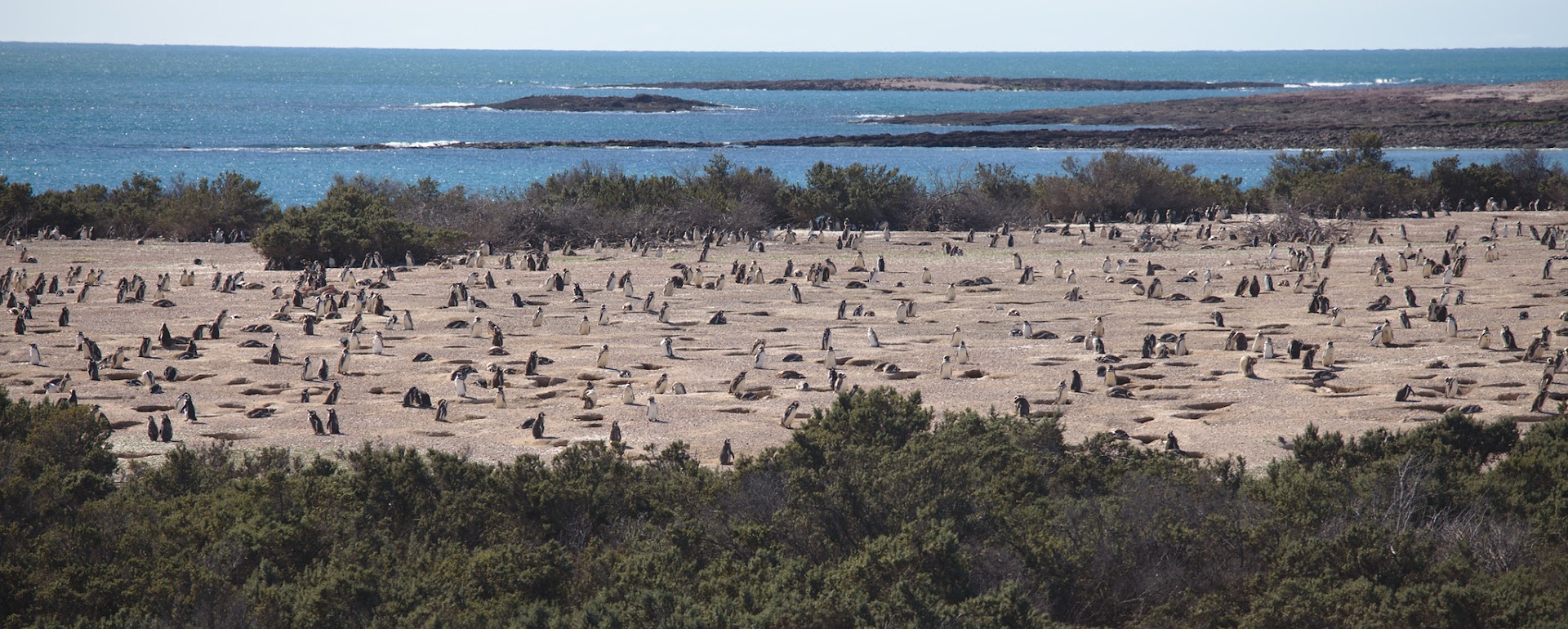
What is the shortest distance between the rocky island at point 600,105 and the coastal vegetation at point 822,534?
111440mm

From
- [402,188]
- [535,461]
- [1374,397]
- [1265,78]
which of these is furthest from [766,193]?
[1265,78]

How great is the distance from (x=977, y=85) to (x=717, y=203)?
5629 inches

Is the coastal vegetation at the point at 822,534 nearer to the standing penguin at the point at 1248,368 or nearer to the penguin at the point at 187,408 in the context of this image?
the penguin at the point at 187,408

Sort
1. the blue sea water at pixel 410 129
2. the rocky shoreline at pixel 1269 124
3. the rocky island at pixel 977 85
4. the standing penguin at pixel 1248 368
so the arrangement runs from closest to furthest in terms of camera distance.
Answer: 1. the standing penguin at pixel 1248 368
2. the blue sea water at pixel 410 129
3. the rocky shoreline at pixel 1269 124
4. the rocky island at pixel 977 85

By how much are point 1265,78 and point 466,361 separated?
189 meters

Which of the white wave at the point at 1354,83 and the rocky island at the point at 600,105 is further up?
the white wave at the point at 1354,83

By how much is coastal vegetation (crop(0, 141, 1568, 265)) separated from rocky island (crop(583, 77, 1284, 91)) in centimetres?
12223

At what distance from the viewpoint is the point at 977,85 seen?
556 feet

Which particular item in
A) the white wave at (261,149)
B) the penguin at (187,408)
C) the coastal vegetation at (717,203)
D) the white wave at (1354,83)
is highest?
the white wave at (1354,83)

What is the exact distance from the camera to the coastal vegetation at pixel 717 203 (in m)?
27.0

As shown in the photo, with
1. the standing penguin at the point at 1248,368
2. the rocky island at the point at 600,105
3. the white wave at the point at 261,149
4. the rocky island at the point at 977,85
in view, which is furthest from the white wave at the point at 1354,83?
the standing penguin at the point at 1248,368

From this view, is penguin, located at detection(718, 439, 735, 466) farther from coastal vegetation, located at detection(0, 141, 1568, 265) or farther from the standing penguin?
coastal vegetation, located at detection(0, 141, 1568, 265)

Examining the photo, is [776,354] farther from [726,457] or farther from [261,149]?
[261,149]

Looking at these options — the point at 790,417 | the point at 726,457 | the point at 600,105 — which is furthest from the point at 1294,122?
the point at 726,457
